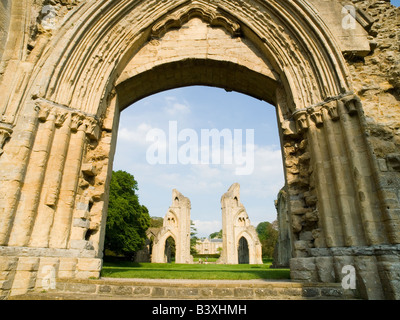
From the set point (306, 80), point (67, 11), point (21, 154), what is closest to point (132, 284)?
point (21, 154)

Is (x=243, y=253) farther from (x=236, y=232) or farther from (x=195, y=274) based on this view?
(x=195, y=274)

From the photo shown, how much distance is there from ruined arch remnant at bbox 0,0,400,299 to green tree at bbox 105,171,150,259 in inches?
631

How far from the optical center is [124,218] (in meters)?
22.7

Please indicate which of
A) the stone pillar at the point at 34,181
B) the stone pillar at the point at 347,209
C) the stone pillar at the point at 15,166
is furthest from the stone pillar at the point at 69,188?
the stone pillar at the point at 347,209

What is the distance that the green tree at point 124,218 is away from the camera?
21125 mm

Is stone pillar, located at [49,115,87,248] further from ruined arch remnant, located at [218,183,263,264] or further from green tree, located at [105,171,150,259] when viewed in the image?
ruined arch remnant, located at [218,183,263,264]

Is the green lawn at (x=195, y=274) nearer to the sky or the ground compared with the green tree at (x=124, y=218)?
nearer to the ground

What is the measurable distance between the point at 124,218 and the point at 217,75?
18289 mm

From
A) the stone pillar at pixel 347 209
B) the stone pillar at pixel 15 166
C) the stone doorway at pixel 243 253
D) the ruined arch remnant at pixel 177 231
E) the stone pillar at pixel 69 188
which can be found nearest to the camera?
the stone pillar at pixel 347 209

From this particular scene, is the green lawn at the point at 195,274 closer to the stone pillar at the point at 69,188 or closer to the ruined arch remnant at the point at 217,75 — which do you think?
the ruined arch remnant at the point at 217,75

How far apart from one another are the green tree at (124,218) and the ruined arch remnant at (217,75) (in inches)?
631

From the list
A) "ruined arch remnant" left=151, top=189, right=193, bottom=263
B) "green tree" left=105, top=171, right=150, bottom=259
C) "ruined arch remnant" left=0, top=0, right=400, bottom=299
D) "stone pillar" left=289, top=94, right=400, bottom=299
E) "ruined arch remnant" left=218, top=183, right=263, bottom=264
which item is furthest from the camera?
"ruined arch remnant" left=218, top=183, right=263, bottom=264

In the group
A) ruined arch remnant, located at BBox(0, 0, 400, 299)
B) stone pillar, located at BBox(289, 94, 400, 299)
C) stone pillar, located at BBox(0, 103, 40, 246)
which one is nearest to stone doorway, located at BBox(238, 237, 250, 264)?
ruined arch remnant, located at BBox(0, 0, 400, 299)

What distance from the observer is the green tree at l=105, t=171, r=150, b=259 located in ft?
69.3
